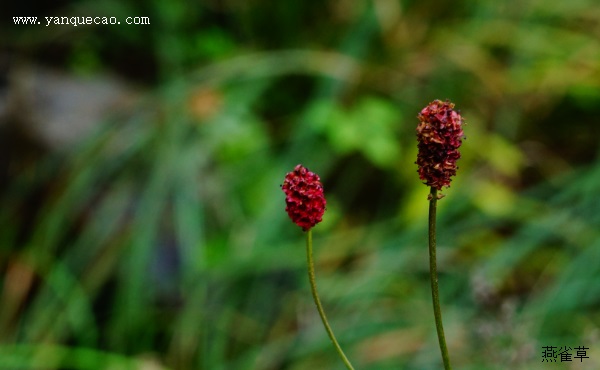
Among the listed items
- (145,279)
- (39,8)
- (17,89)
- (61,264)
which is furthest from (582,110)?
(39,8)

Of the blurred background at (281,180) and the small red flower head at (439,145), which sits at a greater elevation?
the blurred background at (281,180)

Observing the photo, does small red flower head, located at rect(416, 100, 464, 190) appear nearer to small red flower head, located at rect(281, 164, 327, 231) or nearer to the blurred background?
small red flower head, located at rect(281, 164, 327, 231)

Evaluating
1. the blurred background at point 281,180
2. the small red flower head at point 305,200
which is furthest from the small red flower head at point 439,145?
the blurred background at point 281,180

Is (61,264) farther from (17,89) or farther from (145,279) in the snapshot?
(17,89)

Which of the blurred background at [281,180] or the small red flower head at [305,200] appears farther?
the blurred background at [281,180]

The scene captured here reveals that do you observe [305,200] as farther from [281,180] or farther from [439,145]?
[281,180]

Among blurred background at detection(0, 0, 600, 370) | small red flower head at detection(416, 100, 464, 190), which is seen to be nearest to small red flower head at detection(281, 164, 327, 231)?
small red flower head at detection(416, 100, 464, 190)

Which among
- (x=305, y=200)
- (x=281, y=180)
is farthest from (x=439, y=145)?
(x=281, y=180)

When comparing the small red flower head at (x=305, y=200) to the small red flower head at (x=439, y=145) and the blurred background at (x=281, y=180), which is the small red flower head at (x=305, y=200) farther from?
the blurred background at (x=281, y=180)
